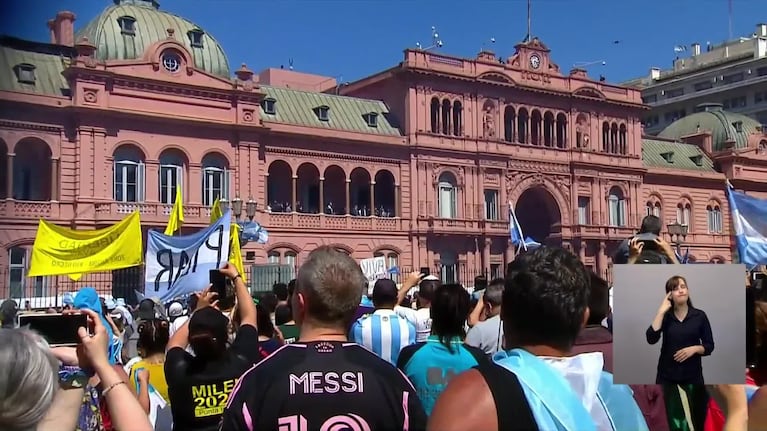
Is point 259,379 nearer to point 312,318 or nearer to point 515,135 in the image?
point 312,318

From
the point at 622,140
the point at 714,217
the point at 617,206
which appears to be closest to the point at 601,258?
the point at 617,206

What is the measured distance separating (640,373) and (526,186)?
37340 millimetres

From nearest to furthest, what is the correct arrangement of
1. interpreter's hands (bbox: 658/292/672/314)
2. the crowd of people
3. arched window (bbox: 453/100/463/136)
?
1. the crowd of people
2. interpreter's hands (bbox: 658/292/672/314)
3. arched window (bbox: 453/100/463/136)

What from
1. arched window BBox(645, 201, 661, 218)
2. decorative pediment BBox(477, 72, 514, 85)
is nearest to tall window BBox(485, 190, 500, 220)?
decorative pediment BBox(477, 72, 514, 85)

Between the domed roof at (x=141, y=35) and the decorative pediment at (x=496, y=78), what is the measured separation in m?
12.2

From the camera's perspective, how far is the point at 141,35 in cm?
3184

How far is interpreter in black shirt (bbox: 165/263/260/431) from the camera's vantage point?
15.5 ft

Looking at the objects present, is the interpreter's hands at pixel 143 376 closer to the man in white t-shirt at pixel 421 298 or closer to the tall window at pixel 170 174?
the man in white t-shirt at pixel 421 298

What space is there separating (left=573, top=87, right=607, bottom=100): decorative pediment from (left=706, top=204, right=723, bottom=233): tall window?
38.3 feet

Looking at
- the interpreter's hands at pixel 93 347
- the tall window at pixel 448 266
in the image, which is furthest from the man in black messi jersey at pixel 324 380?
the tall window at pixel 448 266

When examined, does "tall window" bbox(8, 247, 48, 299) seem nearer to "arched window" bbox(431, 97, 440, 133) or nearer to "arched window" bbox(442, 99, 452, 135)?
"arched window" bbox(431, 97, 440, 133)

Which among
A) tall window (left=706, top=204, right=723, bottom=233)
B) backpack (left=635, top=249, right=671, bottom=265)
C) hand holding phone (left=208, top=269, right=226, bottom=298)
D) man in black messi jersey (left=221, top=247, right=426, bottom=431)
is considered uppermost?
tall window (left=706, top=204, right=723, bottom=233)

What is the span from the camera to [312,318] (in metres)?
3.58

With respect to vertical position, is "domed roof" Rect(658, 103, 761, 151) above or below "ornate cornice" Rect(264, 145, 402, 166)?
above
